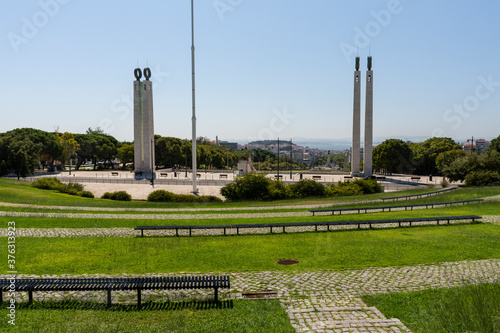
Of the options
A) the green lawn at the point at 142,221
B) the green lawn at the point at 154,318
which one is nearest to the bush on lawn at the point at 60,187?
the green lawn at the point at 142,221

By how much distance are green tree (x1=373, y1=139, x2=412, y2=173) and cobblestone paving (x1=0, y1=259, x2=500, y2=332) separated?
187 ft

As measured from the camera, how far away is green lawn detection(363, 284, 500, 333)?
6773mm

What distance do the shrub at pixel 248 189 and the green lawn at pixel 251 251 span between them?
18494mm

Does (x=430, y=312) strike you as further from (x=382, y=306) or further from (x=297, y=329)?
(x=297, y=329)

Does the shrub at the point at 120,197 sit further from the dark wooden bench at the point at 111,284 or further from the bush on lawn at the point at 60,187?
the dark wooden bench at the point at 111,284

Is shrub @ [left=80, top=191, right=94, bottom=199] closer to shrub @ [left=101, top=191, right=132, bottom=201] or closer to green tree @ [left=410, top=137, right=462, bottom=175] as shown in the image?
shrub @ [left=101, top=191, right=132, bottom=201]

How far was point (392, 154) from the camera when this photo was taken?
6512cm

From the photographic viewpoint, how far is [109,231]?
53.6ft

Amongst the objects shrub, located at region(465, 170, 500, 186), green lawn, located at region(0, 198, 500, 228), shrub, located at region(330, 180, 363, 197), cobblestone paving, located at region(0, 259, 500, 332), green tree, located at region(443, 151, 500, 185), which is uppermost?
green tree, located at region(443, 151, 500, 185)

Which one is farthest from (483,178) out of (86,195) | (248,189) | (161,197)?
(86,195)

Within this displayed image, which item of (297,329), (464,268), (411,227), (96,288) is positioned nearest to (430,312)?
(297,329)

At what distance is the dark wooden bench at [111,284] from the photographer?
323 inches

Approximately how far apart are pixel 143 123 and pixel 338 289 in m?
55.5

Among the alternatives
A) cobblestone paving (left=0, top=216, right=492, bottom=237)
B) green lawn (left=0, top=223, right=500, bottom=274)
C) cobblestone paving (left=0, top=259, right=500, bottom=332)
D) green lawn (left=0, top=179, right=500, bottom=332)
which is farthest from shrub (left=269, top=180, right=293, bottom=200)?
cobblestone paving (left=0, top=259, right=500, bottom=332)
